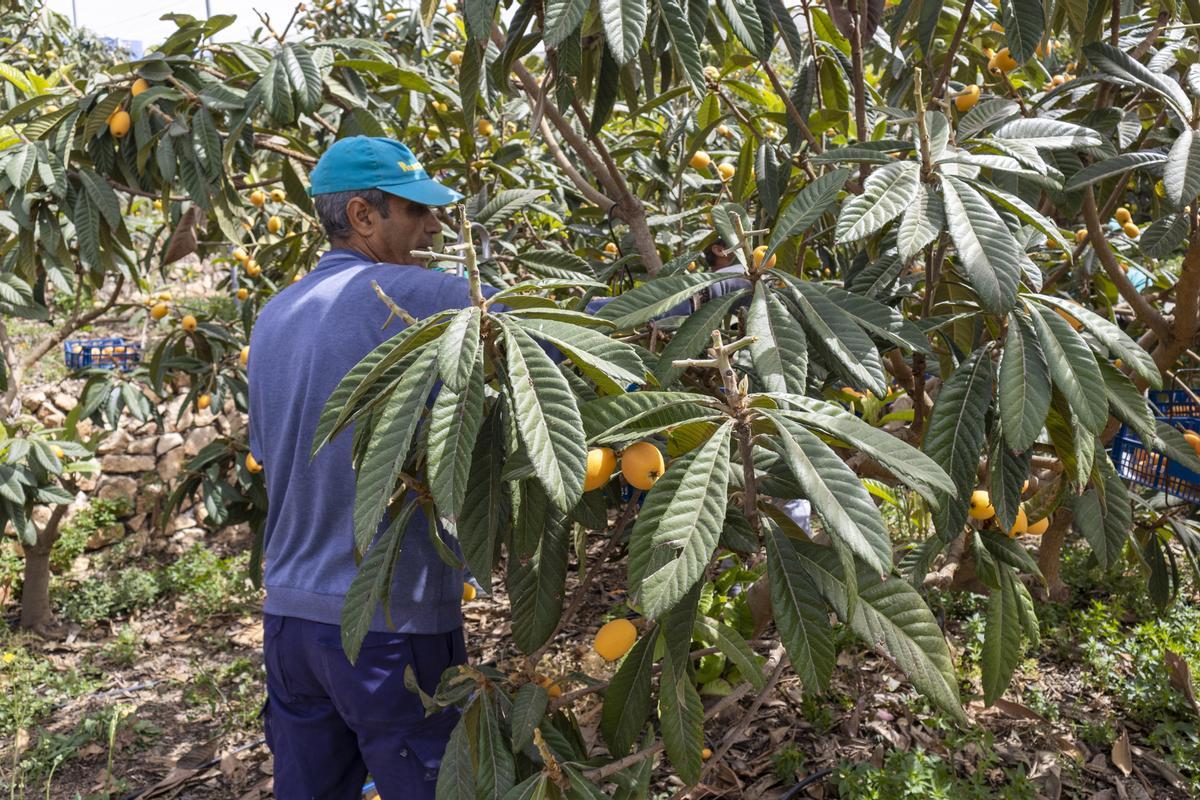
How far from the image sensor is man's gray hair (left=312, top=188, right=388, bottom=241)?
172 cm

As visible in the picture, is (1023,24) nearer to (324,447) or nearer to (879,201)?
(879,201)

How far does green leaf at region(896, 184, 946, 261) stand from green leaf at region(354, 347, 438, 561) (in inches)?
23.2

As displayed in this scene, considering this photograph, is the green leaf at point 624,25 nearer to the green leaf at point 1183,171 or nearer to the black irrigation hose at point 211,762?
the green leaf at point 1183,171

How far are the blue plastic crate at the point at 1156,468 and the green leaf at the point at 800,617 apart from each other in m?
1.82

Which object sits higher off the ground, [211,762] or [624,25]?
[624,25]

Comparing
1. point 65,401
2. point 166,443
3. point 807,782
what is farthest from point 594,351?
point 65,401

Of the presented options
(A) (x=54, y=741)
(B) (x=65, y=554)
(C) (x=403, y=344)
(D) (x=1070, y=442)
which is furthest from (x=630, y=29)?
(B) (x=65, y=554)

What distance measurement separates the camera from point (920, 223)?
118cm

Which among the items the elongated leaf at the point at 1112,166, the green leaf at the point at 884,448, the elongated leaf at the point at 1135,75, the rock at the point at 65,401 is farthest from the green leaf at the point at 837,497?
the rock at the point at 65,401

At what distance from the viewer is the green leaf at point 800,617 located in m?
1.07

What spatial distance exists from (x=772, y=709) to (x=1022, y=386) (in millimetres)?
1767

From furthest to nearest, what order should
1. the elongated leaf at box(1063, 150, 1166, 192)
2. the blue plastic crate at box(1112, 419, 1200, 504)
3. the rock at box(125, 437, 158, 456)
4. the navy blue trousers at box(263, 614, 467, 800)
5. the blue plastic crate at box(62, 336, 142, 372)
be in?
the rock at box(125, 437, 158, 456) < the blue plastic crate at box(62, 336, 142, 372) < the blue plastic crate at box(1112, 419, 1200, 504) < the navy blue trousers at box(263, 614, 467, 800) < the elongated leaf at box(1063, 150, 1166, 192)

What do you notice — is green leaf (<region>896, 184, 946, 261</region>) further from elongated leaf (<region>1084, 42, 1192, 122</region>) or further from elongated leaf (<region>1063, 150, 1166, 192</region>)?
elongated leaf (<region>1084, 42, 1192, 122</region>)

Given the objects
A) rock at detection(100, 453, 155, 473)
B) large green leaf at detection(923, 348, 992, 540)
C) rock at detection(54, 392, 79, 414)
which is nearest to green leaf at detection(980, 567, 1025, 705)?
large green leaf at detection(923, 348, 992, 540)
